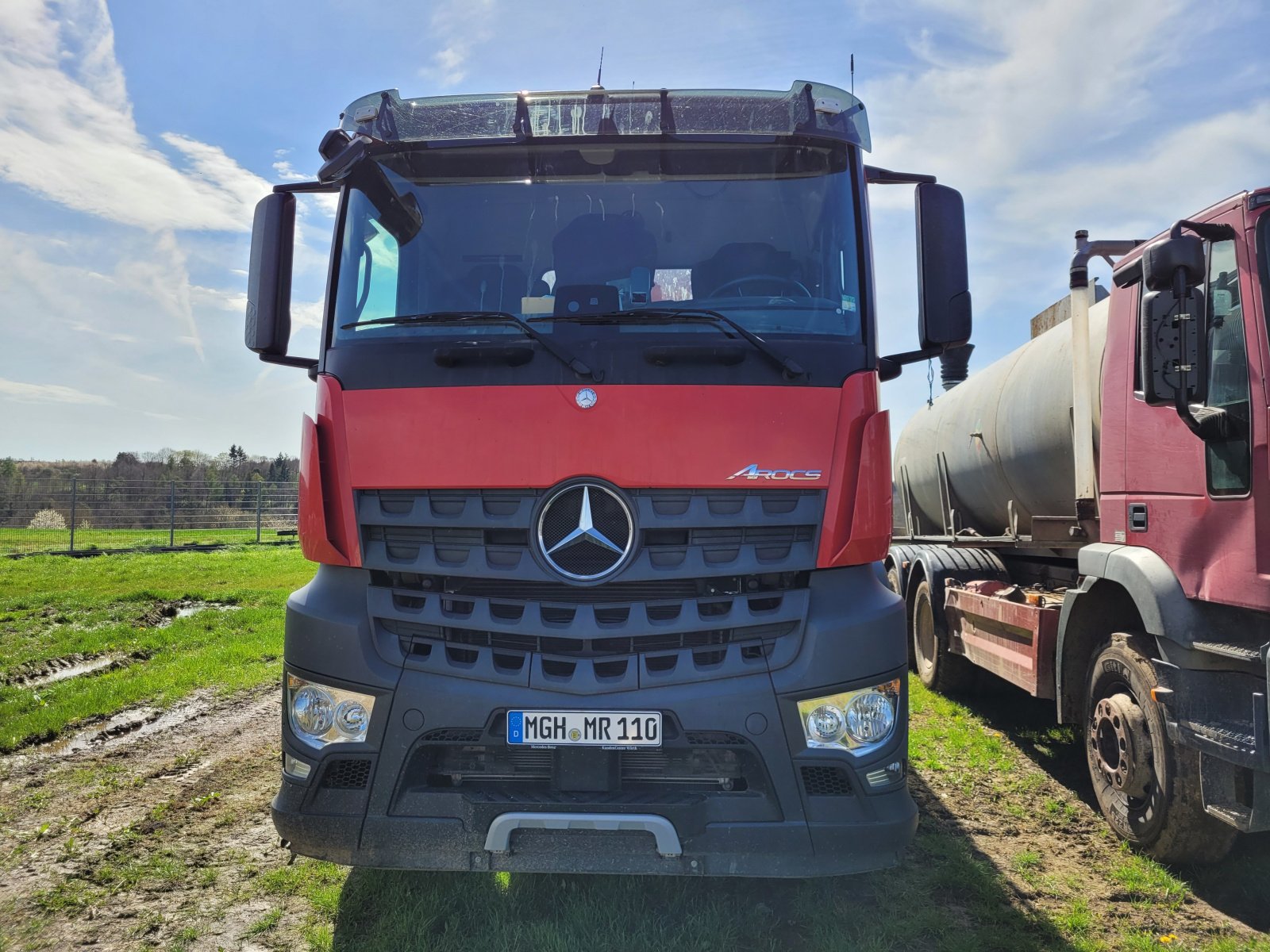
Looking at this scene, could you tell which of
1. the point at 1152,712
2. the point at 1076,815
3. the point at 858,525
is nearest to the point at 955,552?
the point at 1076,815

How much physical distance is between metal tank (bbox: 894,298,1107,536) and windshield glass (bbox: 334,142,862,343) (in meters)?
2.47

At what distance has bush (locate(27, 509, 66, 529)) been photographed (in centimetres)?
2195

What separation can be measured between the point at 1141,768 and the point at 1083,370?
2320 mm

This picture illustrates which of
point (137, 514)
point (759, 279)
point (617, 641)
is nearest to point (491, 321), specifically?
point (759, 279)

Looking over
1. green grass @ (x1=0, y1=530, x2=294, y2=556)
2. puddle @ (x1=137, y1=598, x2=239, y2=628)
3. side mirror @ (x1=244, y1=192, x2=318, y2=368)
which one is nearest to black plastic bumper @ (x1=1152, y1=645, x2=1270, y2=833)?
side mirror @ (x1=244, y1=192, x2=318, y2=368)

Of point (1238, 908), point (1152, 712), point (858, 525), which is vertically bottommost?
point (1238, 908)

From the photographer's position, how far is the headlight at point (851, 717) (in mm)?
2830

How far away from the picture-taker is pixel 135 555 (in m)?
19.1

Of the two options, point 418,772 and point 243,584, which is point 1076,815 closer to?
point 418,772

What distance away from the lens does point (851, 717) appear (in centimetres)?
287

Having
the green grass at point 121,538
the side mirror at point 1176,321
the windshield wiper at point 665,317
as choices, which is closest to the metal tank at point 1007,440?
the side mirror at point 1176,321

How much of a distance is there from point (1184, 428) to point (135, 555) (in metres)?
20.4

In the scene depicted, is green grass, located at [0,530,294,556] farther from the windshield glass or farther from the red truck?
the red truck

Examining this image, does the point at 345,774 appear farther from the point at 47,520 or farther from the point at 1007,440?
the point at 47,520
